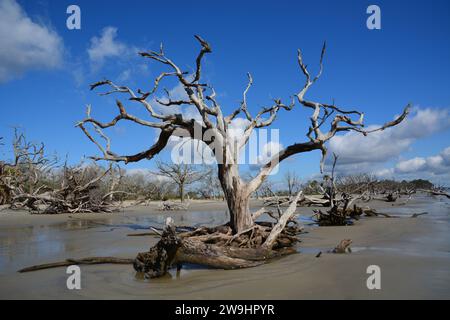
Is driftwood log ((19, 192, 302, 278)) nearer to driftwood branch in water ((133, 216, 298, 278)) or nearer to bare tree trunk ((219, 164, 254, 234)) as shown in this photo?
driftwood branch in water ((133, 216, 298, 278))

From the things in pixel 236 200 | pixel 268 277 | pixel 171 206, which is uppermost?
pixel 236 200

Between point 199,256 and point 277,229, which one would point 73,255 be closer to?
point 199,256

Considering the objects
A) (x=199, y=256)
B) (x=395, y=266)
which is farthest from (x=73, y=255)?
(x=395, y=266)

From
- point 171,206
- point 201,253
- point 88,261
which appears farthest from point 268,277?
point 171,206

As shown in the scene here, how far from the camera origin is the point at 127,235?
416 inches

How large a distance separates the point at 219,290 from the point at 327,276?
167 centimetres
